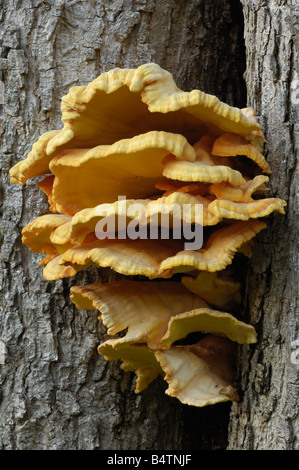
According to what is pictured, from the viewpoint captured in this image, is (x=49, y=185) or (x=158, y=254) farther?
(x=49, y=185)


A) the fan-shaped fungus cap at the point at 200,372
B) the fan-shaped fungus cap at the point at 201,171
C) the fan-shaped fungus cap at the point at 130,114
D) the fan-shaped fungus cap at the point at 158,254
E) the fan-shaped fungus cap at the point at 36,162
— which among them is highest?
the fan-shaped fungus cap at the point at 130,114

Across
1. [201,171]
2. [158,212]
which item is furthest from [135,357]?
[201,171]

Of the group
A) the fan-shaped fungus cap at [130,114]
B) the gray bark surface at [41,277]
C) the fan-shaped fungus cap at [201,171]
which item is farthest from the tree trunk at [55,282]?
the fan-shaped fungus cap at [201,171]

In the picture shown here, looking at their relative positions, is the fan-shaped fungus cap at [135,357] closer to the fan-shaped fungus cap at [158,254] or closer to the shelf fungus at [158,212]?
the shelf fungus at [158,212]

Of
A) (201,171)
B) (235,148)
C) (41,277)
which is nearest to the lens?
(201,171)

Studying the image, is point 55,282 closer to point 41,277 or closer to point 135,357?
point 41,277

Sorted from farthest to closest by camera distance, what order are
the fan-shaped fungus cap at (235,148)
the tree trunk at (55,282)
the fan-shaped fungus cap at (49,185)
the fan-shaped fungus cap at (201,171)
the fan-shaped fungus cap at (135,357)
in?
the tree trunk at (55,282), the fan-shaped fungus cap at (49,185), the fan-shaped fungus cap at (135,357), the fan-shaped fungus cap at (235,148), the fan-shaped fungus cap at (201,171)

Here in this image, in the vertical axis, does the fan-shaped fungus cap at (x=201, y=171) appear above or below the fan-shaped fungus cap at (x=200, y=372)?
above
